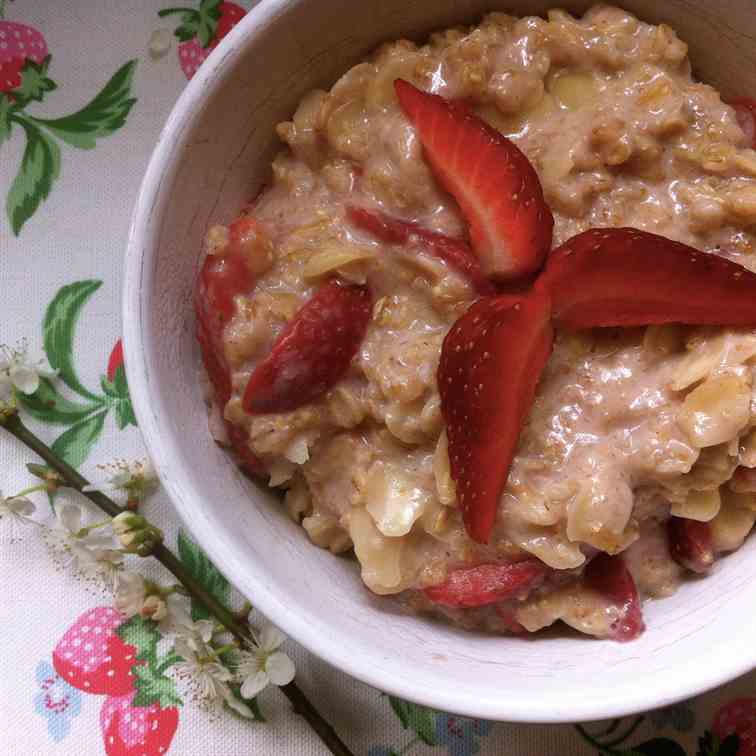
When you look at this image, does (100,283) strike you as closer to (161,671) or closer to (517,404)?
(161,671)

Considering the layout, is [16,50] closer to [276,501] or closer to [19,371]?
[19,371]

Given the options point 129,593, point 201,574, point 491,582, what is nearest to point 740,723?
point 491,582

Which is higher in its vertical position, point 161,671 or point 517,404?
point 517,404

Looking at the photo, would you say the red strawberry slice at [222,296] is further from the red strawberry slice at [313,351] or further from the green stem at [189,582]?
the green stem at [189,582]

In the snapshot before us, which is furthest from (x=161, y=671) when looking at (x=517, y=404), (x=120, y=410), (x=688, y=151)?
(x=688, y=151)

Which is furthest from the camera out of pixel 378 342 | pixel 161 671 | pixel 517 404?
pixel 161 671

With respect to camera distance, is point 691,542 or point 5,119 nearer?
point 691,542

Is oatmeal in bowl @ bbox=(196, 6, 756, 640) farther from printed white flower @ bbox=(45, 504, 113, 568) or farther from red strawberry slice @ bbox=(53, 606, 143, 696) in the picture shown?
red strawberry slice @ bbox=(53, 606, 143, 696)
